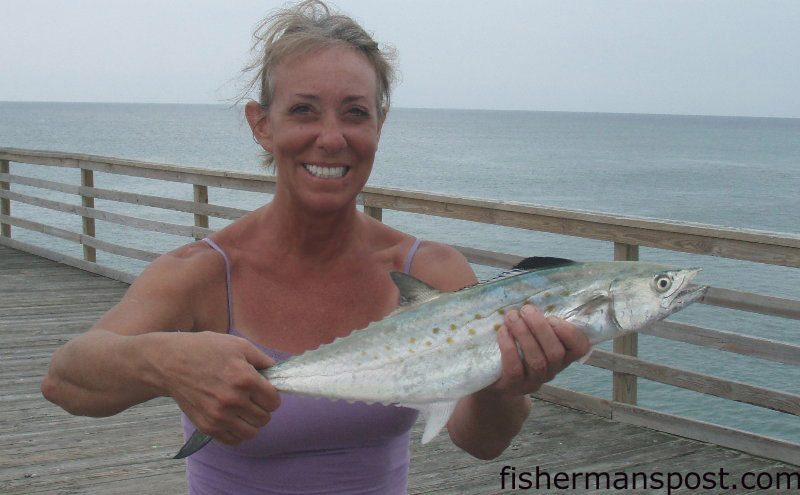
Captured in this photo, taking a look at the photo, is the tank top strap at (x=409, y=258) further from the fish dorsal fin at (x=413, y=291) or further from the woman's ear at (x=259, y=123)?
the woman's ear at (x=259, y=123)

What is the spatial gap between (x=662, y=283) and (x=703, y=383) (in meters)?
3.54

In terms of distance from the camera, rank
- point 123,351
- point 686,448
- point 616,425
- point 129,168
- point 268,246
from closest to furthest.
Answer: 1. point 123,351
2. point 268,246
3. point 686,448
4. point 616,425
5. point 129,168

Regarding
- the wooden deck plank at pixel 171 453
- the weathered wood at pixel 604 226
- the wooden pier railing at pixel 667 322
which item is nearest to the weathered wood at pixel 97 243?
the weathered wood at pixel 604 226

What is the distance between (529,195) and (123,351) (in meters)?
43.5

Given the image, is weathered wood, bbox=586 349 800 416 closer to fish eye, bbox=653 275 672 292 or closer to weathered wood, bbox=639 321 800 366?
weathered wood, bbox=639 321 800 366

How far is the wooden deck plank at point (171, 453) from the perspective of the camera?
4582mm

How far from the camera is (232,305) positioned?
205 cm

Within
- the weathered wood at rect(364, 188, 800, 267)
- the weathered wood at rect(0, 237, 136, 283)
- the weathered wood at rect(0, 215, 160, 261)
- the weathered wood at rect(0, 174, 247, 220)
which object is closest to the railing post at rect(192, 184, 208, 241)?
the weathered wood at rect(0, 174, 247, 220)

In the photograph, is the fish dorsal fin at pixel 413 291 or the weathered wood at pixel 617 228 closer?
the fish dorsal fin at pixel 413 291

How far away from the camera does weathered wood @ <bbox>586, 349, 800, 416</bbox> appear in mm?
4809

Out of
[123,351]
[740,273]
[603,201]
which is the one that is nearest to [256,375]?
[123,351]

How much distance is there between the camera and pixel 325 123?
1.93m

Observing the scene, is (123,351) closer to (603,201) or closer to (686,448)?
(686,448)

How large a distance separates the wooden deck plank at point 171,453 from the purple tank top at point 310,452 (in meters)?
2.62
